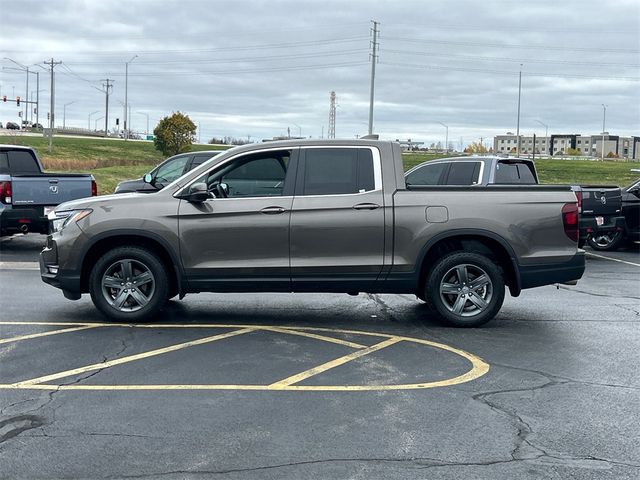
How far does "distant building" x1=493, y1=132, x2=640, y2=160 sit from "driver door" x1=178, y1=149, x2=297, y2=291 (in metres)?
163

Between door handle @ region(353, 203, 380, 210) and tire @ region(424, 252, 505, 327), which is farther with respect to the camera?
tire @ region(424, 252, 505, 327)

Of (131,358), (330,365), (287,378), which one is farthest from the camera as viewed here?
(131,358)

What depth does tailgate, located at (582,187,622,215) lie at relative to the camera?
16.3 metres

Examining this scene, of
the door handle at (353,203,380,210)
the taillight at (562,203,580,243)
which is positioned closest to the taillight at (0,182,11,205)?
the door handle at (353,203,380,210)

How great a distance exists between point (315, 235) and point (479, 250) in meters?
1.83

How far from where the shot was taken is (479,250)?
27.5ft

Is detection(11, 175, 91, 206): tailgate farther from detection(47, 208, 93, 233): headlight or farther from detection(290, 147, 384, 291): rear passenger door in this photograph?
detection(290, 147, 384, 291): rear passenger door

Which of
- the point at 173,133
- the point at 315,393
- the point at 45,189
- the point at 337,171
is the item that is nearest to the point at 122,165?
the point at 173,133

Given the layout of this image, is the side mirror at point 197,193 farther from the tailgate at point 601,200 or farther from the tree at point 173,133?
the tree at point 173,133

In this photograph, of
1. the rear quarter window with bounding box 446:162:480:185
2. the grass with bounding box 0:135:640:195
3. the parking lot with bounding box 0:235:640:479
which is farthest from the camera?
the grass with bounding box 0:135:640:195

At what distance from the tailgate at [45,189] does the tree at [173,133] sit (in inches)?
1797

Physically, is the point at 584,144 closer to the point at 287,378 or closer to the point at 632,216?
the point at 632,216

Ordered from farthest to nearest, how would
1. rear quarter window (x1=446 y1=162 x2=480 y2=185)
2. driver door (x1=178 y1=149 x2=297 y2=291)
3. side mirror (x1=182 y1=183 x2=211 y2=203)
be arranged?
rear quarter window (x1=446 y1=162 x2=480 y2=185)
driver door (x1=178 y1=149 x2=297 y2=291)
side mirror (x1=182 y1=183 x2=211 y2=203)

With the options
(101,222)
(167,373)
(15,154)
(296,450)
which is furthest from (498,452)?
(15,154)
